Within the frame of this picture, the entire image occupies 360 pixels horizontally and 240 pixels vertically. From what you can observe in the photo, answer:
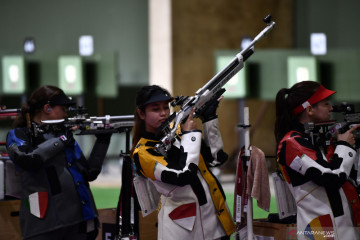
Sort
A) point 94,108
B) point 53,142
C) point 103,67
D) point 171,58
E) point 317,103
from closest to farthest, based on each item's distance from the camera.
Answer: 1. point 317,103
2. point 53,142
3. point 171,58
4. point 103,67
5. point 94,108

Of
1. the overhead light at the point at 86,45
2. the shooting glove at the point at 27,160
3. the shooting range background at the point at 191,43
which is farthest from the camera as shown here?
the overhead light at the point at 86,45

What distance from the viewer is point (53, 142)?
13.3ft

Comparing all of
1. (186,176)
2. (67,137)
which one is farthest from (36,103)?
(186,176)

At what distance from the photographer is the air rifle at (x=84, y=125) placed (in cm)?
415

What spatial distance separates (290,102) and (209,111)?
50 centimetres

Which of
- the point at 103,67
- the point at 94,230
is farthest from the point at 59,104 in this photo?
the point at 103,67

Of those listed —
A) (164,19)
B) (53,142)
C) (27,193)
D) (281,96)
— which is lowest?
(27,193)

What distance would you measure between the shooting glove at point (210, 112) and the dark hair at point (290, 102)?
409 millimetres

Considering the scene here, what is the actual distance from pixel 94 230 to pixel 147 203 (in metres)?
0.58

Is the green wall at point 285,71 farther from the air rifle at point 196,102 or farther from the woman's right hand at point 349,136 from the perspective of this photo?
the woman's right hand at point 349,136

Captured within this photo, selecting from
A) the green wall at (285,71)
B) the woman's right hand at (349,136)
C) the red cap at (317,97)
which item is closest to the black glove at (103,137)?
the red cap at (317,97)

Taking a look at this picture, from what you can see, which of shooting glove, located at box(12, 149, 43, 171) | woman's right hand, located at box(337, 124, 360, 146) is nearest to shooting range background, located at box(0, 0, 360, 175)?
shooting glove, located at box(12, 149, 43, 171)

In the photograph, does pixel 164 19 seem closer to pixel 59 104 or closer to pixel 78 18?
pixel 78 18

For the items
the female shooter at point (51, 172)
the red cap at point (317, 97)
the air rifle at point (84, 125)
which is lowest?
the female shooter at point (51, 172)
